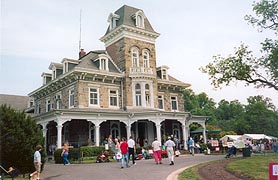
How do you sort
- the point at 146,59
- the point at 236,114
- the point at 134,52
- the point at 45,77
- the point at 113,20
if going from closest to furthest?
the point at 134,52
the point at 146,59
the point at 113,20
the point at 45,77
the point at 236,114

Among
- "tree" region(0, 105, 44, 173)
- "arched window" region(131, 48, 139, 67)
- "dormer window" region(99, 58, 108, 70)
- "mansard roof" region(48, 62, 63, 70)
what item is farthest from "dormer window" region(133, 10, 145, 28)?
"tree" region(0, 105, 44, 173)

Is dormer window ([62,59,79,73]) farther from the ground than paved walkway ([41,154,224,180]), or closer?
farther from the ground

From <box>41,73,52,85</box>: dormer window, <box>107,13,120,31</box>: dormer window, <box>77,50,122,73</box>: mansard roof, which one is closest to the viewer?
<box>77,50,122,73</box>: mansard roof

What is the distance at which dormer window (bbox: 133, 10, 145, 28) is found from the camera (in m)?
32.7

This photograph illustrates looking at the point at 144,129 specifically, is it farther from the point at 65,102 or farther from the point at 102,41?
the point at 102,41

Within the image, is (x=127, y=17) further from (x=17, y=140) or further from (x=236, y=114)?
(x=236, y=114)

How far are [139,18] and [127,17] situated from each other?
1333 mm

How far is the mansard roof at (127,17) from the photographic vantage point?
1269 inches

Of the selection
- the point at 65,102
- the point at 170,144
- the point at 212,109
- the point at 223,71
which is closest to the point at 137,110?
the point at 65,102

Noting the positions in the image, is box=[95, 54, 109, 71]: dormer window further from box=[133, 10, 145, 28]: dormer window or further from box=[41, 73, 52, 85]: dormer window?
box=[41, 73, 52, 85]: dormer window

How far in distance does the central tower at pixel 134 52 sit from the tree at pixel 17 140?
1662cm

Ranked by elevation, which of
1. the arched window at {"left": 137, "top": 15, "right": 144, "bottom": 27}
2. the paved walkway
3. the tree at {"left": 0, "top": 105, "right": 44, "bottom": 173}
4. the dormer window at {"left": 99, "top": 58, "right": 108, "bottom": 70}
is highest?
the arched window at {"left": 137, "top": 15, "right": 144, "bottom": 27}

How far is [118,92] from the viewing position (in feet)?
99.5

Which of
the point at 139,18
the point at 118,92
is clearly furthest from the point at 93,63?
the point at 139,18
